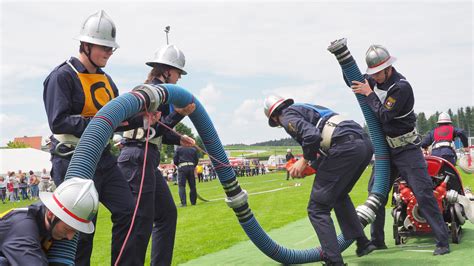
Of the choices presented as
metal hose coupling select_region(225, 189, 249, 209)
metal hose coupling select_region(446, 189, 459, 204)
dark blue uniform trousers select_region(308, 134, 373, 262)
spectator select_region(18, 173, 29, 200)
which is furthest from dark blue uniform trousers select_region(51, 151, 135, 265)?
spectator select_region(18, 173, 29, 200)

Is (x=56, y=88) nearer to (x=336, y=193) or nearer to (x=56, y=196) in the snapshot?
(x=56, y=196)

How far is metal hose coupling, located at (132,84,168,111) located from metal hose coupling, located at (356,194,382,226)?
3.19 m

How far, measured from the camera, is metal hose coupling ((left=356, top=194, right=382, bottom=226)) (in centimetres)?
677

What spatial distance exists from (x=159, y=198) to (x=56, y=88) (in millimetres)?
1860

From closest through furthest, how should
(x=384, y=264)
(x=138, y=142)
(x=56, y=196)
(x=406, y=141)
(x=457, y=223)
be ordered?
1. (x=56, y=196)
2. (x=138, y=142)
3. (x=384, y=264)
4. (x=406, y=141)
5. (x=457, y=223)

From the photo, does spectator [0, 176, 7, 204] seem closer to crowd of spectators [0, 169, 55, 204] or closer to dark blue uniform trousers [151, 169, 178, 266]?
crowd of spectators [0, 169, 55, 204]

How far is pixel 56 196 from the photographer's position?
373 cm

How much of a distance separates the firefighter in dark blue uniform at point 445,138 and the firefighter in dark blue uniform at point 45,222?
952cm

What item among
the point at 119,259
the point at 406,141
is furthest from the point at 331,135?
the point at 119,259

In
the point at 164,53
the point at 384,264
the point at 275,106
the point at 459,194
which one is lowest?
the point at 384,264

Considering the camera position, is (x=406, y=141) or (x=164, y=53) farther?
(x=406, y=141)

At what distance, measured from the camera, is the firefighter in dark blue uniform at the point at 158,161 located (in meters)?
5.60

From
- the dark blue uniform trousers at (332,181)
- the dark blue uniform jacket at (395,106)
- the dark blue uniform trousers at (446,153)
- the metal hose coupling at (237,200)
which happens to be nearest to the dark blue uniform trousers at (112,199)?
the metal hose coupling at (237,200)

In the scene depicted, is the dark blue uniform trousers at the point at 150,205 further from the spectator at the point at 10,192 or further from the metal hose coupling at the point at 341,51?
the spectator at the point at 10,192
